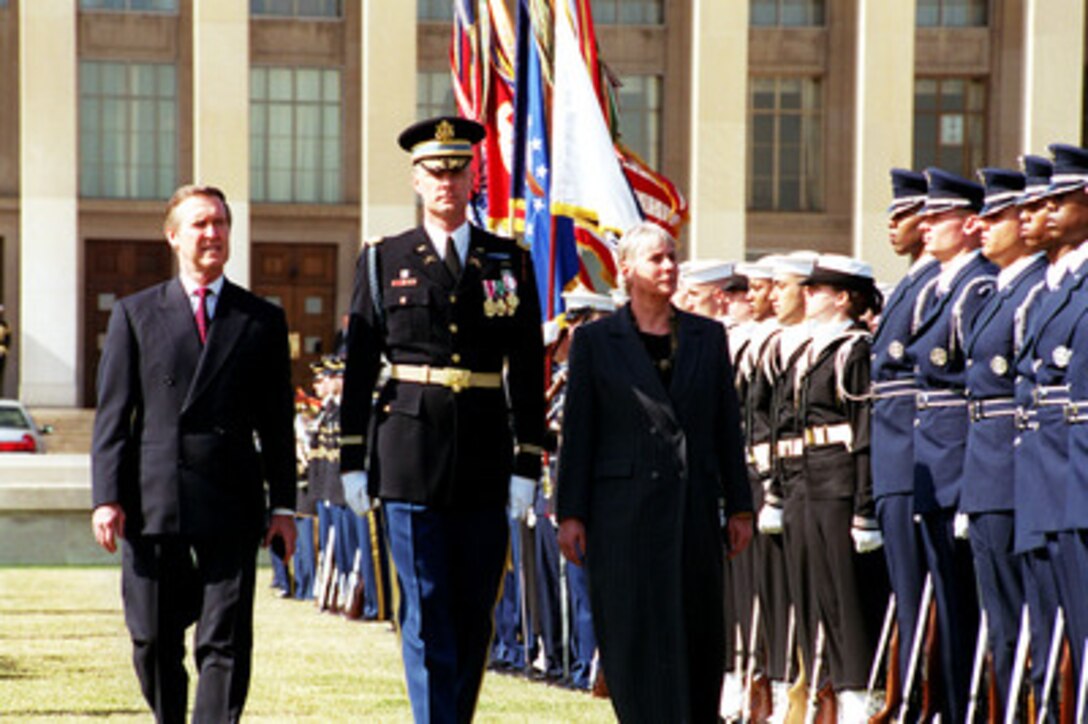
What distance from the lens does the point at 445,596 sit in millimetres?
8227

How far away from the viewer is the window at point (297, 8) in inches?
1838

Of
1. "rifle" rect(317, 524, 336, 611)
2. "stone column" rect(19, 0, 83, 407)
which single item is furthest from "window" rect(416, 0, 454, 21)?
"rifle" rect(317, 524, 336, 611)

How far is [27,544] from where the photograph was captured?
26.0 meters

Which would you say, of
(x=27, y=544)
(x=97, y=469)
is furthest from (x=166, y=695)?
(x=27, y=544)

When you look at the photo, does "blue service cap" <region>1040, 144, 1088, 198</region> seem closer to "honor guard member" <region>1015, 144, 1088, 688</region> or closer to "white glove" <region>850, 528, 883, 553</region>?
"honor guard member" <region>1015, 144, 1088, 688</region>

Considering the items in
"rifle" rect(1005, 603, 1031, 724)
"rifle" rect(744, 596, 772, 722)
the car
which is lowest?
the car

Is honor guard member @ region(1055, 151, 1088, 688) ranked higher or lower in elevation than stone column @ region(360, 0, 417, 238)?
lower

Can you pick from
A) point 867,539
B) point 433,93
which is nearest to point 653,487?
point 867,539

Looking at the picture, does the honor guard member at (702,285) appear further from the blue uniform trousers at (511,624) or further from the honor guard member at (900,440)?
the blue uniform trousers at (511,624)

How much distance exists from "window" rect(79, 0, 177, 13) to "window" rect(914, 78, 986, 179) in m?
14.4

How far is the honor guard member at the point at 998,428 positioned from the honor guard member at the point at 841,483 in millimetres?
900

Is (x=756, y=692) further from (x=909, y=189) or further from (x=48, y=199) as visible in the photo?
(x=48, y=199)

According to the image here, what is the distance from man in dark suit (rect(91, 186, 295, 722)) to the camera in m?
8.21

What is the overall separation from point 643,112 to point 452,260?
3960 centimetres
